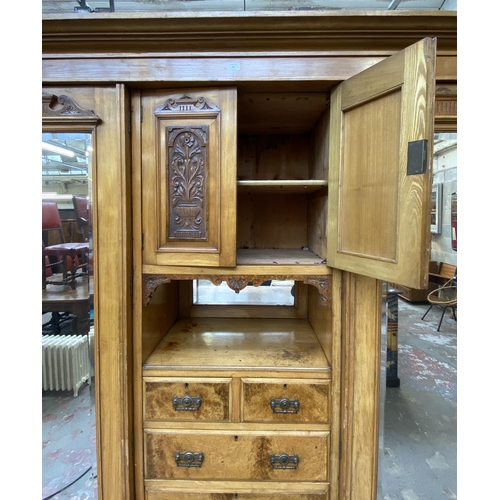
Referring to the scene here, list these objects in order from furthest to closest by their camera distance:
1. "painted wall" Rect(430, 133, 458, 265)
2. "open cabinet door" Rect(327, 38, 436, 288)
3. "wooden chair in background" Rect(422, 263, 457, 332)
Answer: "wooden chair in background" Rect(422, 263, 457, 332)
"painted wall" Rect(430, 133, 458, 265)
"open cabinet door" Rect(327, 38, 436, 288)

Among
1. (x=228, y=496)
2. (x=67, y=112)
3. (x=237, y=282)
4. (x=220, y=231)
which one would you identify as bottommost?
(x=228, y=496)

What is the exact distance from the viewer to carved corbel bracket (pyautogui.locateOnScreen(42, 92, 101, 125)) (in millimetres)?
916

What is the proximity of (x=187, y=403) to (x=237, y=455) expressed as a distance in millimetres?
278

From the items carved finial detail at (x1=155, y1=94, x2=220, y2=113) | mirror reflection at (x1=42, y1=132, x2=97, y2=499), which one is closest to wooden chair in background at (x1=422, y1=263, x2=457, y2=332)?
carved finial detail at (x1=155, y1=94, x2=220, y2=113)

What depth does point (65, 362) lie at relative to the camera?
3.43 ft

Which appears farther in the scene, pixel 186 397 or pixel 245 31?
pixel 186 397

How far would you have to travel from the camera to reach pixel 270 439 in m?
1.00

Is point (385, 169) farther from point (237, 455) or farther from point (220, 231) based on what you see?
point (237, 455)

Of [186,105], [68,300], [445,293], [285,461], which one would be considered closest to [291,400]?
[285,461]

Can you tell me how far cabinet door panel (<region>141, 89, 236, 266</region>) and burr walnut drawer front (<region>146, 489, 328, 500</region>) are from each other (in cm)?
90

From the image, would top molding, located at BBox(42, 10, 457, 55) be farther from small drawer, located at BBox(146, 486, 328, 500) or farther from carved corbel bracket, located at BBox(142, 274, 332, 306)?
small drawer, located at BBox(146, 486, 328, 500)

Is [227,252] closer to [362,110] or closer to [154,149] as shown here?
[154,149]
